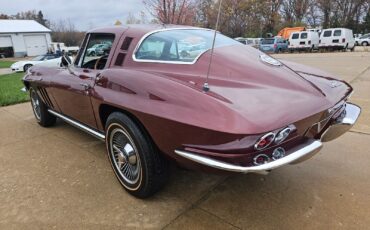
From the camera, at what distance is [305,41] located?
85.4 ft

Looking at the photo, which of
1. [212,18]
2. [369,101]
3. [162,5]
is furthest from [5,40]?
[369,101]

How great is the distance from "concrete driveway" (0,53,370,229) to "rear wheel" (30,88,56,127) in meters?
1.02

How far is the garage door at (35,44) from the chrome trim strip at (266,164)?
174 ft

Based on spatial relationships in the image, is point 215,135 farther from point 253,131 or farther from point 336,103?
point 336,103

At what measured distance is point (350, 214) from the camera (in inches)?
98.8

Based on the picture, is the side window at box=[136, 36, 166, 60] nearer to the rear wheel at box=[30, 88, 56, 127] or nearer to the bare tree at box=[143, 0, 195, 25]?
the rear wheel at box=[30, 88, 56, 127]

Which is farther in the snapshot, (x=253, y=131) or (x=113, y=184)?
(x=113, y=184)

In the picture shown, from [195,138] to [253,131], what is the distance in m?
0.39

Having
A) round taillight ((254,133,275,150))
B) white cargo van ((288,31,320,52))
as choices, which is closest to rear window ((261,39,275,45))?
white cargo van ((288,31,320,52))

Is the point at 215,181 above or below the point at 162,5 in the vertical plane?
below

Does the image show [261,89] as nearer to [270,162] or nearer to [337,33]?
[270,162]

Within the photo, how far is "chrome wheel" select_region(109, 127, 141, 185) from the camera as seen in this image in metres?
2.71

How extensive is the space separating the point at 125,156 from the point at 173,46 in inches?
44.1

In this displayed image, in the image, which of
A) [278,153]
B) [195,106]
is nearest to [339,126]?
[278,153]
